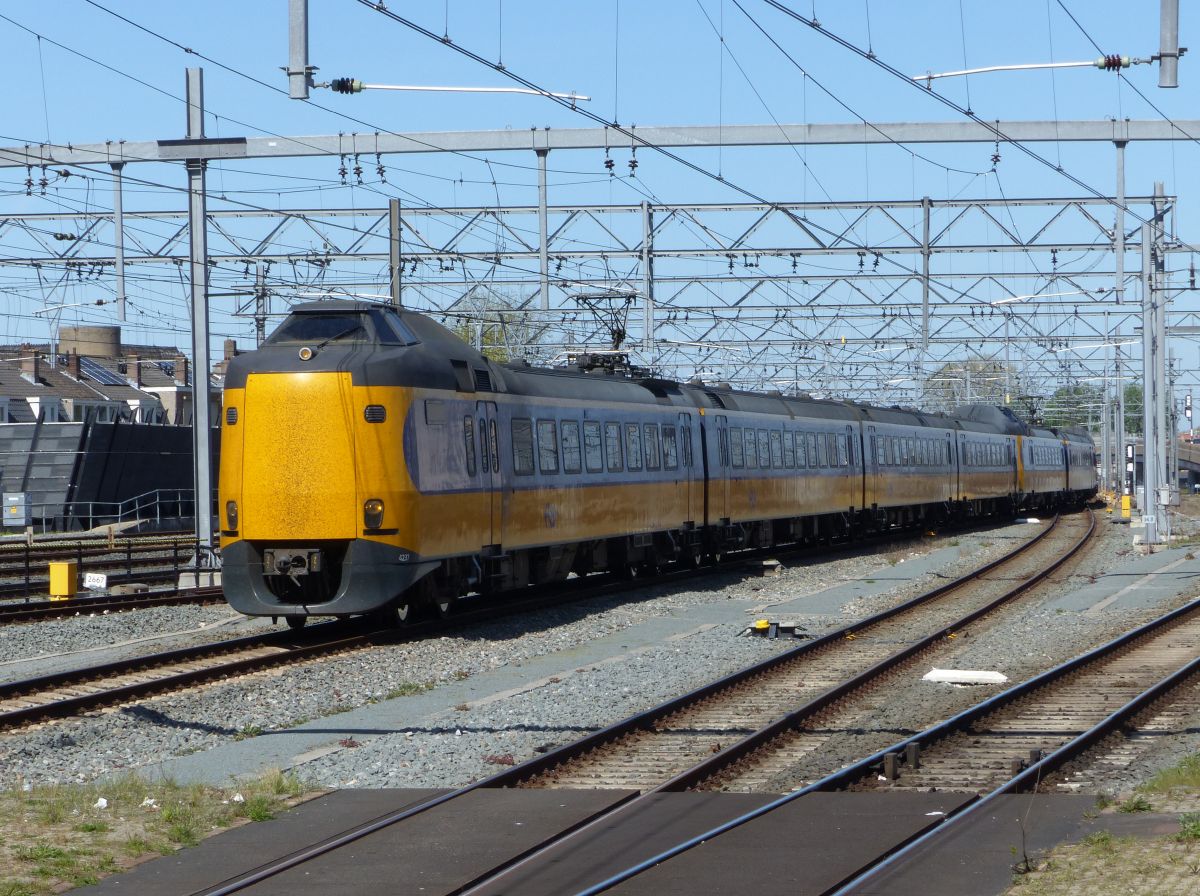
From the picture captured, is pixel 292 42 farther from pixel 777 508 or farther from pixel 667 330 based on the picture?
pixel 667 330

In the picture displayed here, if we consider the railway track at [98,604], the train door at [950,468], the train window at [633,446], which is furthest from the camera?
the train door at [950,468]

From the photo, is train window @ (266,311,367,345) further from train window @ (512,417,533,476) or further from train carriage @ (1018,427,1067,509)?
train carriage @ (1018,427,1067,509)

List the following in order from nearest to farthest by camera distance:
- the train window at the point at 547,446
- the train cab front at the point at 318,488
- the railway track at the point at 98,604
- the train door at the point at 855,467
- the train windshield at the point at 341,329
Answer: the train cab front at the point at 318,488 < the train windshield at the point at 341,329 < the railway track at the point at 98,604 < the train window at the point at 547,446 < the train door at the point at 855,467

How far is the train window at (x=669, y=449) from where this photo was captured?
1008 inches

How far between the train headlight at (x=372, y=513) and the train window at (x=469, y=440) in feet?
6.41

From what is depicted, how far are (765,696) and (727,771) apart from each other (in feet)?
11.2

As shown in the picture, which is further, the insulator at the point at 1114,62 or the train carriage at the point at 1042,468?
the train carriage at the point at 1042,468

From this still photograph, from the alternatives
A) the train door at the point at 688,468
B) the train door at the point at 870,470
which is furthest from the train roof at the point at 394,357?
the train door at the point at 870,470

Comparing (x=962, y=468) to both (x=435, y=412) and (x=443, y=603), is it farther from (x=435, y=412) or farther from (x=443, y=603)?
(x=435, y=412)

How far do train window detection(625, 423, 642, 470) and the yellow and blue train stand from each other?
3cm

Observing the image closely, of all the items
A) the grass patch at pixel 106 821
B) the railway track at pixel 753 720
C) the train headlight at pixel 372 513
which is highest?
the train headlight at pixel 372 513

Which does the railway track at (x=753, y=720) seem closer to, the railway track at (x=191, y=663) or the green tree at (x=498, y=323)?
the railway track at (x=191, y=663)

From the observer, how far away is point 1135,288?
146 ft

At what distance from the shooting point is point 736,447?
2941 cm
